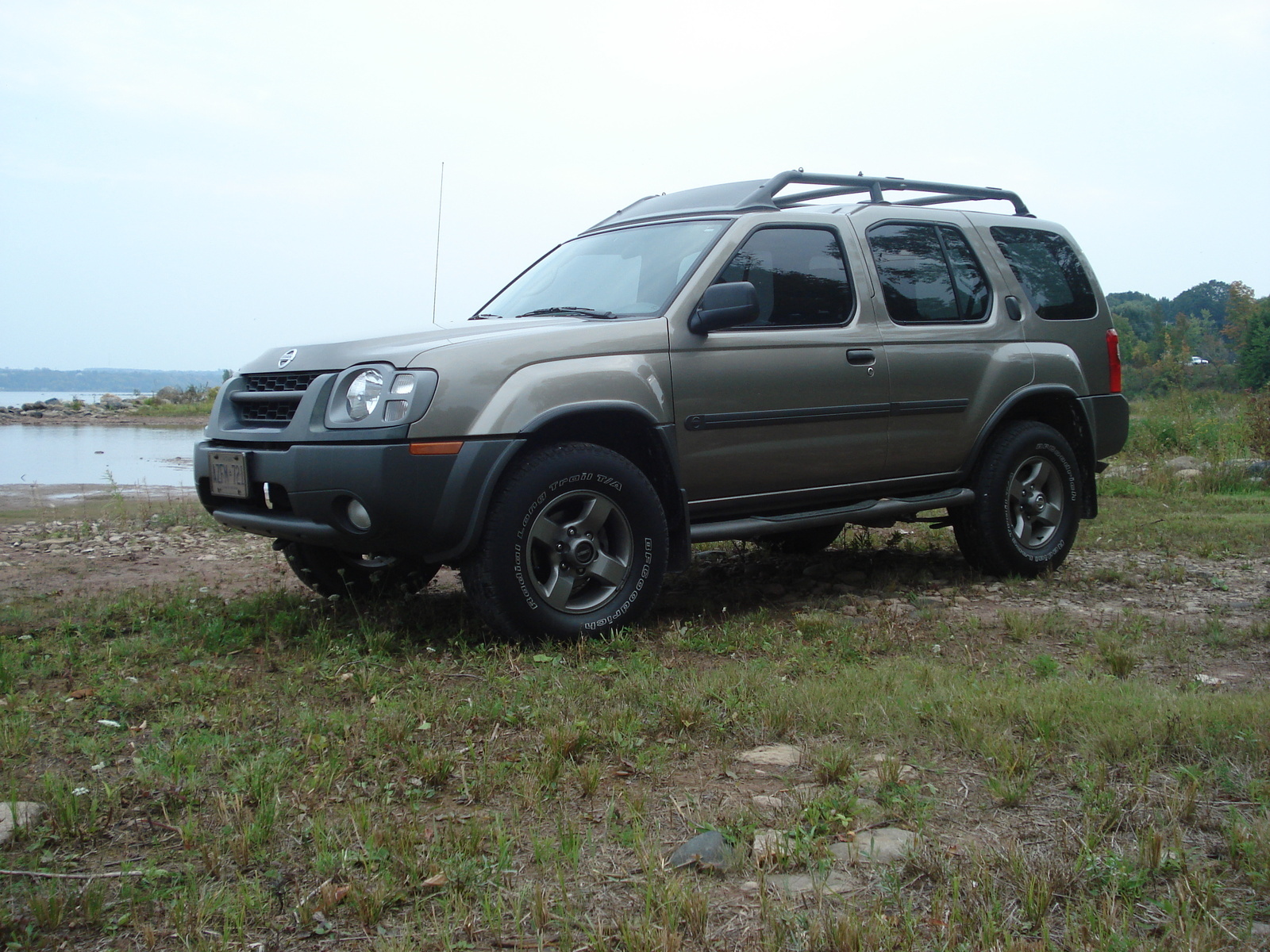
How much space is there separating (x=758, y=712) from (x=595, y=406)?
1586 mm

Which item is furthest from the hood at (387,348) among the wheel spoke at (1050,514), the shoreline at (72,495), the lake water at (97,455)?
the shoreline at (72,495)

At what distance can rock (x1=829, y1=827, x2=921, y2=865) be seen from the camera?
8.05ft

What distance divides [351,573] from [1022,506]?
3840 mm

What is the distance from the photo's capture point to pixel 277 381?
470 cm

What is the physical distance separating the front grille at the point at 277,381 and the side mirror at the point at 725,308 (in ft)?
5.45

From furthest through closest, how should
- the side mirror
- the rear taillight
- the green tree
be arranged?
the green tree < the rear taillight < the side mirror

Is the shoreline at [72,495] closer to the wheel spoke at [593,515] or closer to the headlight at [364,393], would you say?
the headlight at [364,393]

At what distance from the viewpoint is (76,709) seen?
3.72 meters

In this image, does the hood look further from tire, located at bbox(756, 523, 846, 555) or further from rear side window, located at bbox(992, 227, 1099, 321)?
rear side window, located at bbox(992, 227, 1099, 321)

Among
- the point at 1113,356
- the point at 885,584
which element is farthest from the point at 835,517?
the point at 1113,356

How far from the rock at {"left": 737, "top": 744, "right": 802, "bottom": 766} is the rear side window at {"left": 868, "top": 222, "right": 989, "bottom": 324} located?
311cm

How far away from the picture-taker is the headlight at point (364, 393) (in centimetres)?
428

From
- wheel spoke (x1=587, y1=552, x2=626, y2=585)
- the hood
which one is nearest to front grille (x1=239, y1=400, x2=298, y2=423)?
the hood

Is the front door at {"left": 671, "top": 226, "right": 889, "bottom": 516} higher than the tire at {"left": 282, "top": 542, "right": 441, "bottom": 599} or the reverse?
higher
